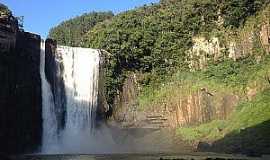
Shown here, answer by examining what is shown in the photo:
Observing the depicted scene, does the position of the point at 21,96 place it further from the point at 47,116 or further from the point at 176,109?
the point at 176,109

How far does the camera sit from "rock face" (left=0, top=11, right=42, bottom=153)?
161 feet

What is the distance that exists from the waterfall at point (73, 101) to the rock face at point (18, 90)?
133 cm

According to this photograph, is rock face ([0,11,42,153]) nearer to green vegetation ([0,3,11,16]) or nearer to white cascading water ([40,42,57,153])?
green vegetation ([0,3,11,16])

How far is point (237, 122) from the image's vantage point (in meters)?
48.4

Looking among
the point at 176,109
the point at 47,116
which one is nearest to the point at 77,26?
the point at 47,116

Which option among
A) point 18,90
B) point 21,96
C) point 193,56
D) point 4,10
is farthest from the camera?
point 193,56

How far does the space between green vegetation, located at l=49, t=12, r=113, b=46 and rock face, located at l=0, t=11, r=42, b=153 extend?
161ft

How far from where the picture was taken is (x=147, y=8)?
70.9m

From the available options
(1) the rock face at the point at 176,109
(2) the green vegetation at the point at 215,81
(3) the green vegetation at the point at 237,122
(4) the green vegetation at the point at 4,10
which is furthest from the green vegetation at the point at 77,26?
(3) the green vegetation at the point at 237,122

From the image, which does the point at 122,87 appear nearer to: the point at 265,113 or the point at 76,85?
the point at 76,85

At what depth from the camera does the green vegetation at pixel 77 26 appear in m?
106

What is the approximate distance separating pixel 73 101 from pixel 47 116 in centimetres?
471

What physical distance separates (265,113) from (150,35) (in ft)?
75.5

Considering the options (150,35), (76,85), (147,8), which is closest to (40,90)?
(76,85)
